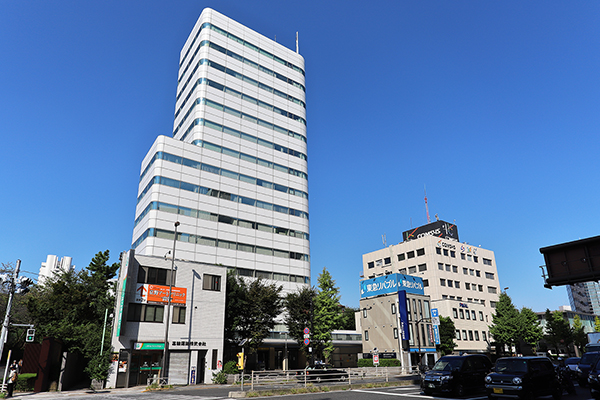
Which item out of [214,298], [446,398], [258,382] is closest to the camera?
[446,398]

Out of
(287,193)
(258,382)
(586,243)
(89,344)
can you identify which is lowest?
(258,382)

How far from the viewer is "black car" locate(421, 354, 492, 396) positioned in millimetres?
18031

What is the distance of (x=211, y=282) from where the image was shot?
38656 millimetres

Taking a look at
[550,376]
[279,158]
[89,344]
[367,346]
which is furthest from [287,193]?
[550,376]

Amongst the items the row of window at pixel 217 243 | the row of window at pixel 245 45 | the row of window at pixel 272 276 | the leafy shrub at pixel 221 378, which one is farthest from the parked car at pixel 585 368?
the row of window at pixel 245 45

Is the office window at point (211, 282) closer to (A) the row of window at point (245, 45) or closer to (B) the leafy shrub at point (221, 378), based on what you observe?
(B) the leafy shrub at point (221, 378)

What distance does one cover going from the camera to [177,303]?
35625 mm

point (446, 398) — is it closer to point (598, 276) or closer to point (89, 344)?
point (598, 276)

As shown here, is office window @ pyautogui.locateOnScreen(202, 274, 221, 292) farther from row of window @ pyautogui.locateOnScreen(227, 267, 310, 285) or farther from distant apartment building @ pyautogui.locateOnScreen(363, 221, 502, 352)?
distant apartment building @ pyautogui.locateOnScreen(363, 221, 502, 352)

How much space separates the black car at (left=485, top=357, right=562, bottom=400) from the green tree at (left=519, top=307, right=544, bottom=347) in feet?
193

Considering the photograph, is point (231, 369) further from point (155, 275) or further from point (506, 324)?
point (506, 324)

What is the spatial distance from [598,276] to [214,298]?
31.4 metres

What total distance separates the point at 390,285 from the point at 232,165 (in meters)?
32.7

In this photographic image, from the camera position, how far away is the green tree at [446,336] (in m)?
62.2
